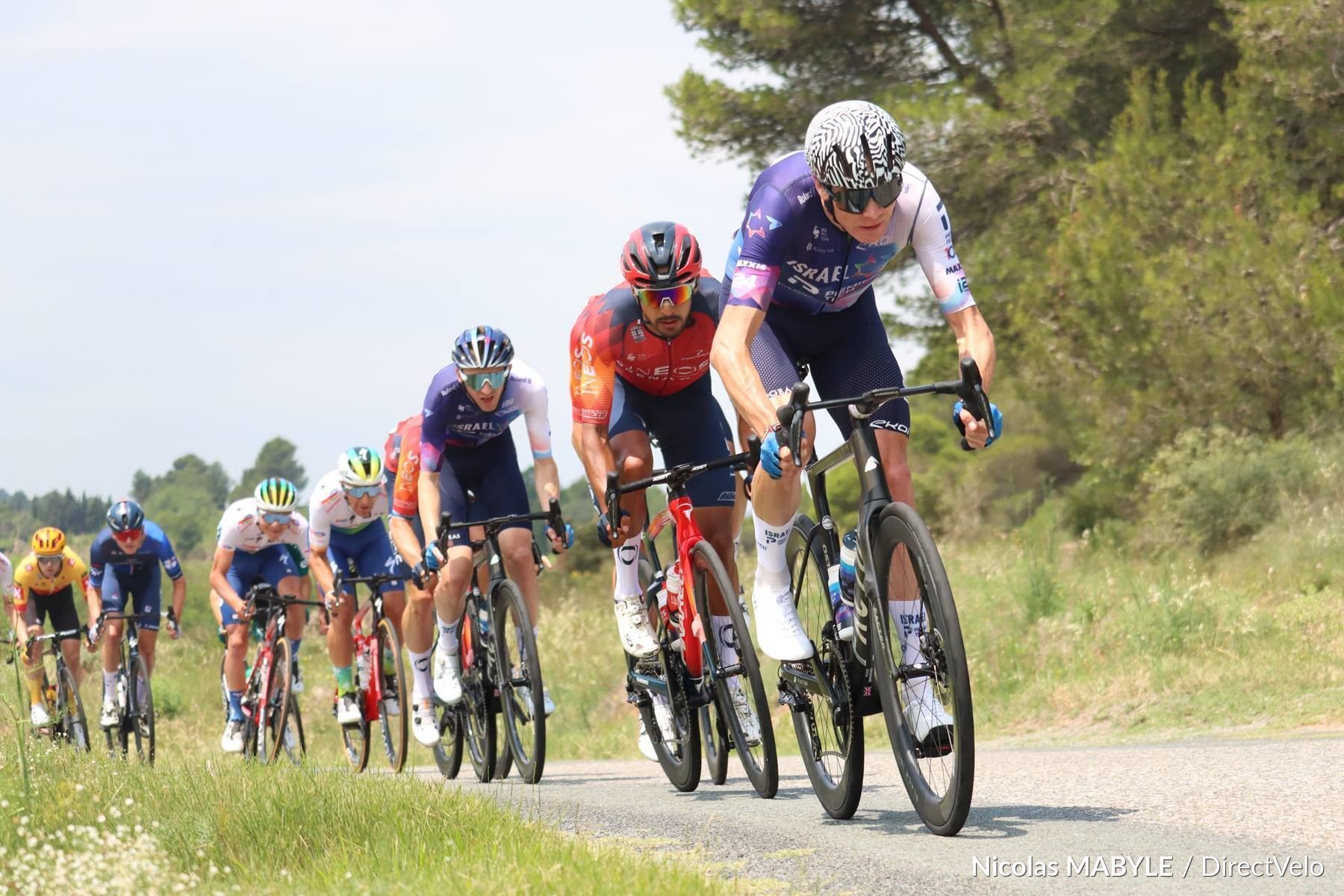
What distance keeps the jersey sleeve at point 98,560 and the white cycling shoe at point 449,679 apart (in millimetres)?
6559

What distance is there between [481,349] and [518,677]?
1.95m

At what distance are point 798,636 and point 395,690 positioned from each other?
6.57 m

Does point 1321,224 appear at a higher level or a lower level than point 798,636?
higher

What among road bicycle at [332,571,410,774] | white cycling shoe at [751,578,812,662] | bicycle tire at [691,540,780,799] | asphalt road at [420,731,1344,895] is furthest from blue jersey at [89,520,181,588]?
white cycling shoe at [751,578,812,662]

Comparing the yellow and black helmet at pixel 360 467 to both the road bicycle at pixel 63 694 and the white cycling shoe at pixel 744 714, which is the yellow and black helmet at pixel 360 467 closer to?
the road bicycle at pixel 63 694

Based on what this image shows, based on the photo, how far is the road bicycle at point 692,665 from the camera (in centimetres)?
661

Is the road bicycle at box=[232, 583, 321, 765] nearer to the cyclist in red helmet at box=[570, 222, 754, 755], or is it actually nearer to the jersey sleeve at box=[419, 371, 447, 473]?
the jersey sleeve at box=[419, 371, 447, 473]

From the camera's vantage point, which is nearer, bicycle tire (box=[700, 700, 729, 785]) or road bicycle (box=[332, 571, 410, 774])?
bicycle tire (box=[700, 700, 729, 785])

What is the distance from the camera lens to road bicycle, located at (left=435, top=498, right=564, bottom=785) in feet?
28.3

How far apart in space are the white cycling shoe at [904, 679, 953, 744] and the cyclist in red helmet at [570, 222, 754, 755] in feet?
7.43

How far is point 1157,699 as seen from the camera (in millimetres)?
11117

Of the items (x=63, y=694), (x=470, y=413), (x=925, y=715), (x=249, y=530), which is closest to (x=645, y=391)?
(x=470, y=413)

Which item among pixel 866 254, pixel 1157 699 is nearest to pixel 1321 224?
pixel 1157 699

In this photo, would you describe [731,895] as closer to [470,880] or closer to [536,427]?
[470,880]
